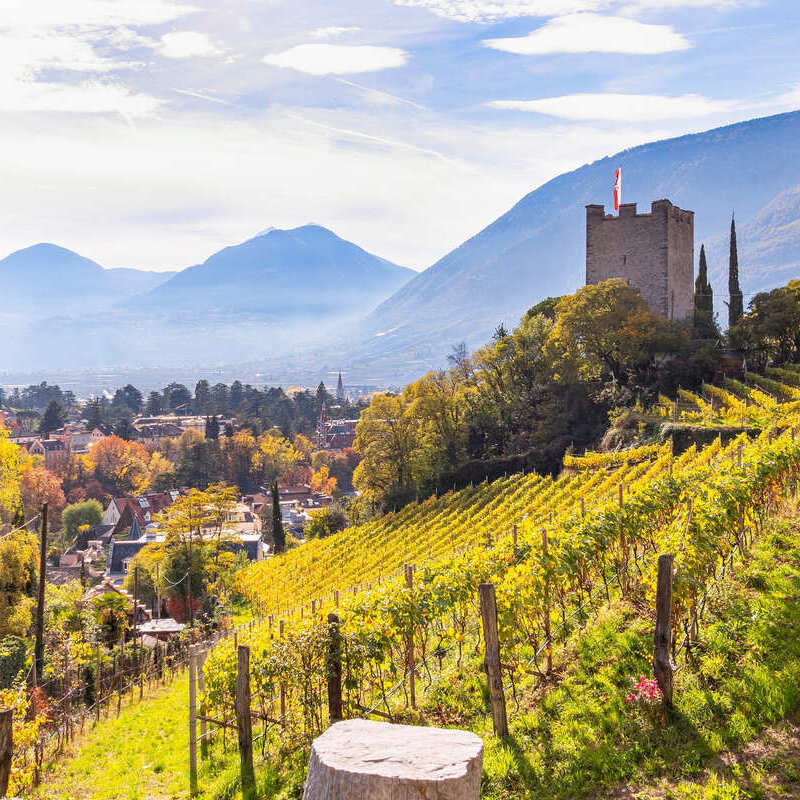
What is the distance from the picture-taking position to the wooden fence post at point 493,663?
22.6ft

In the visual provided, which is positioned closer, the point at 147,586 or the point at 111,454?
the point at 147,586

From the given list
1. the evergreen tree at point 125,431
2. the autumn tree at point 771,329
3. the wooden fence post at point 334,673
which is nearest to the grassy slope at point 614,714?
the wooden fence post at point 334,673

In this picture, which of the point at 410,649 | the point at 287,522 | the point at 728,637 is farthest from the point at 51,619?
the point at 287,522

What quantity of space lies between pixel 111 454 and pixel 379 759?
285 feet

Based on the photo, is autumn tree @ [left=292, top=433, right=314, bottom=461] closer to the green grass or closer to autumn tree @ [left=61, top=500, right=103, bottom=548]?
autumn tree @ [left=61, top=500, right=103, bottom=548]

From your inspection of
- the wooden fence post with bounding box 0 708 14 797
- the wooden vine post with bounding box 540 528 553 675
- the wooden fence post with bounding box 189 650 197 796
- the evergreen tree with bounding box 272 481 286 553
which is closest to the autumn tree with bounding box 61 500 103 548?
the evergreen tree with bounding box 272 481 286 553

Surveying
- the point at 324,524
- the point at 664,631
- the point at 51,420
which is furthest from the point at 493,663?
the point at 51,420

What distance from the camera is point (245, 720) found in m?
7.63

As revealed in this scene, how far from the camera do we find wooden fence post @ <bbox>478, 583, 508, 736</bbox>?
6.88 m

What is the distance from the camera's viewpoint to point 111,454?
84.3 metres

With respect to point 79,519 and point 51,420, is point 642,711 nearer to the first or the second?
point 79,519

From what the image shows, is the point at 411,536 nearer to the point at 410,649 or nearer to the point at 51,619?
the point at 51,619

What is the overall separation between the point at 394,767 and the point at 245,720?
503cm

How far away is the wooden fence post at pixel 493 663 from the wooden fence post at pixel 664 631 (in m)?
1.35
